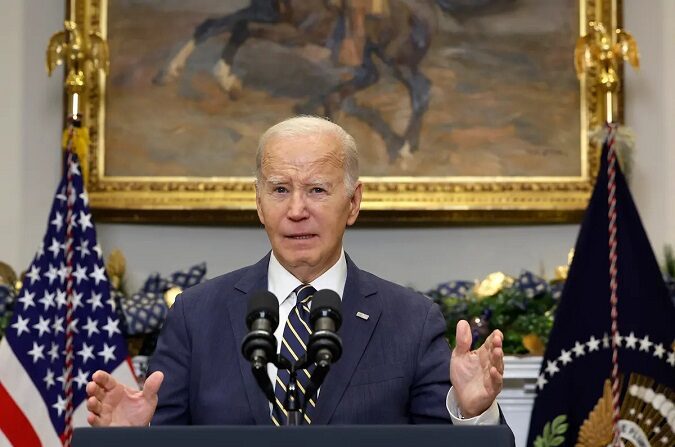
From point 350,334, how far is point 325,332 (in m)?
0.83

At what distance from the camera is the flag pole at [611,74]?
6020 mm

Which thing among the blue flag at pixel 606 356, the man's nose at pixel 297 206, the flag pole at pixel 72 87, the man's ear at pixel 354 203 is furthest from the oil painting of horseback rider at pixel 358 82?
the man's nose at pixel 297 206

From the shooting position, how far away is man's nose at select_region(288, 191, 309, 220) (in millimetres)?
3576

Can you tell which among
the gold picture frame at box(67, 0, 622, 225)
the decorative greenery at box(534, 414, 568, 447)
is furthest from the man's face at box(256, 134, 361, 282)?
the gold picture frame at box(67, 0, 622, 225)

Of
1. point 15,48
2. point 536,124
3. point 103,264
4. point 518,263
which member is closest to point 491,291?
point 518,263

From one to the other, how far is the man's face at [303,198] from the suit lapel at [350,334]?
0.13 meters

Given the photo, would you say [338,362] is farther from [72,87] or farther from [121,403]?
[72,87]

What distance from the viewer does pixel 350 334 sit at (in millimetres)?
3602

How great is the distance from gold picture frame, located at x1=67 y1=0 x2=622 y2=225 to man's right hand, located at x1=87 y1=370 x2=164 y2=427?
12.1ft

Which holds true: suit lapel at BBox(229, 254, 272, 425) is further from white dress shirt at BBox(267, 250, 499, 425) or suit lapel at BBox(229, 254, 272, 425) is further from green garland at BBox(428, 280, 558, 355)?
green garland at BBox(428, 280, 558, 355)

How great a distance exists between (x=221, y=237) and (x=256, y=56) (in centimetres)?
100

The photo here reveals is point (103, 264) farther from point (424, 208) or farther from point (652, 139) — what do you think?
point (652, 139)

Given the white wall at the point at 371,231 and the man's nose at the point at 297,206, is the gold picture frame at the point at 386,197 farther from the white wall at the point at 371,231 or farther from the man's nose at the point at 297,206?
the man's nose at the point at 297,206

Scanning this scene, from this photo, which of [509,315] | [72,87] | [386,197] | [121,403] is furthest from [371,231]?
[121,403]
